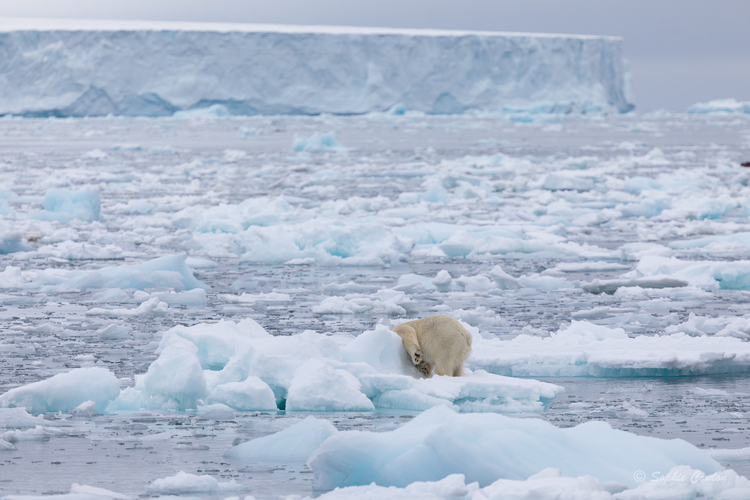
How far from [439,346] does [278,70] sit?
122ft

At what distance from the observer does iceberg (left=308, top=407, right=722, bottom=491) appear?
2371 millimetres

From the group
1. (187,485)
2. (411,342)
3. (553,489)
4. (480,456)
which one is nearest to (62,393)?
(187,485)

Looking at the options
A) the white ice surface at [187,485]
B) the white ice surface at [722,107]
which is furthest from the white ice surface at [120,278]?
the white ice surface at [722,107]

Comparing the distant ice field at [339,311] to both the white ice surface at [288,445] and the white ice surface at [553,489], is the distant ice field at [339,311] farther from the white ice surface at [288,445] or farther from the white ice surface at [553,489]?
the white ice surface at [553,489]

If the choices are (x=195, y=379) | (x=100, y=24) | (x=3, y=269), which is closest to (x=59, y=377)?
(x=195, y=379)

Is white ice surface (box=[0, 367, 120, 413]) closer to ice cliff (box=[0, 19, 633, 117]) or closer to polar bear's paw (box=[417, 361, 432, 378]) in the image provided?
polar bear's paw (box=[417, 361, 432, 378])

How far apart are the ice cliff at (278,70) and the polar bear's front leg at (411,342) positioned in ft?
117

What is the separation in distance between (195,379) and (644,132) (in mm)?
32542

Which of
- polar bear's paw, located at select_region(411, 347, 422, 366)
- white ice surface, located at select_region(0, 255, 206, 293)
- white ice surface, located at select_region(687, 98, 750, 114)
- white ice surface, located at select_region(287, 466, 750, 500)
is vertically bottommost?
white ice surface, located at select_region(287, 466, 750, 500)

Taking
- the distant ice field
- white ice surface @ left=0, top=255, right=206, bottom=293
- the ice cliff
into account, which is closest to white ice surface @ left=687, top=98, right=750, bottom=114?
the ice cliff

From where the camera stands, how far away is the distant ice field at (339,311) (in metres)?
3.00

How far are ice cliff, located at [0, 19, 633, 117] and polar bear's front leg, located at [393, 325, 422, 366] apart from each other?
35.7m

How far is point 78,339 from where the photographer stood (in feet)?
14.1

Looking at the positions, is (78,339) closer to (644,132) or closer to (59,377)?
(59,377)
